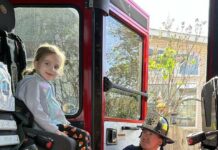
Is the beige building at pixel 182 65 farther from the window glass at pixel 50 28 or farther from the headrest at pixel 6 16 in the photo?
the headrest at pixel 6 16

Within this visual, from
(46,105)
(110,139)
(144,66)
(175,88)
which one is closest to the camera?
(46,105)

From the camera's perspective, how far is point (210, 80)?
7.33ft

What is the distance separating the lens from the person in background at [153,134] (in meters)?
3.46

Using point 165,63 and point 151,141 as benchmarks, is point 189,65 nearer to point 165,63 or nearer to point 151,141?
point 165,63

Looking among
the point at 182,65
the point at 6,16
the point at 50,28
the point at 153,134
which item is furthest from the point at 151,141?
the point at 182,65

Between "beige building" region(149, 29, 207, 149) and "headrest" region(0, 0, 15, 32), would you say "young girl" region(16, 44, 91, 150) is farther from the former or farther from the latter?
"beige building" region(149, 29, 207, 149)

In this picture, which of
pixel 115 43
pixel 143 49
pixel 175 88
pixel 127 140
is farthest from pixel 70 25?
pixel 175 88

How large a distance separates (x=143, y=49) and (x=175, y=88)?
719cm

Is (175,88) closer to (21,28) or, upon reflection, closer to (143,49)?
(143,49)

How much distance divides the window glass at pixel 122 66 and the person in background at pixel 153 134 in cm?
29

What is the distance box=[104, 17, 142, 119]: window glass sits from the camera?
349 centimetres

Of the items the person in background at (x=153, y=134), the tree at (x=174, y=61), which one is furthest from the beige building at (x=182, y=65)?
the person in background at (x=153, y=134)

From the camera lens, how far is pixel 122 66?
159 inches

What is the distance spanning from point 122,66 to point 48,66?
1.42 m
